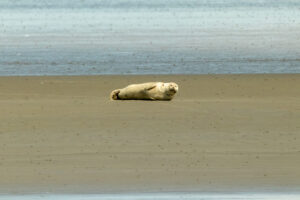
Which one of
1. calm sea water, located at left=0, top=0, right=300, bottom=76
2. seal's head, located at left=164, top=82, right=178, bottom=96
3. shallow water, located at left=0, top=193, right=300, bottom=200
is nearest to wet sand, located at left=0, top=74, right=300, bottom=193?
seal's head, located at left=164, top=82, right=178, bottom=96

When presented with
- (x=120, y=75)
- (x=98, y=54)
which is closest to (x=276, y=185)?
(x=120, y=75)

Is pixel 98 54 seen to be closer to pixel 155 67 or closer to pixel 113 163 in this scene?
pixel 155 67

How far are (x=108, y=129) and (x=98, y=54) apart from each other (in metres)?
13.5

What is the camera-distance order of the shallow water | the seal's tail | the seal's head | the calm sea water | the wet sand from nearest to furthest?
the shallow water, the wet sand, the seal's head, the seal's tail, the calm sea water

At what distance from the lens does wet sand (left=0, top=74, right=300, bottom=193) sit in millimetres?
10352

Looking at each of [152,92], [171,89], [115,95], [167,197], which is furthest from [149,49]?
[167,197]

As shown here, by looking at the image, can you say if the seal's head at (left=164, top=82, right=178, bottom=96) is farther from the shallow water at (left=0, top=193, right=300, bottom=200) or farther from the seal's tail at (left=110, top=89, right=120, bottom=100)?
the shallow water at (left=0, top=193, right=300, bottom=200)

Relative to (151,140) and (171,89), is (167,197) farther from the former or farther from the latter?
(171,89)

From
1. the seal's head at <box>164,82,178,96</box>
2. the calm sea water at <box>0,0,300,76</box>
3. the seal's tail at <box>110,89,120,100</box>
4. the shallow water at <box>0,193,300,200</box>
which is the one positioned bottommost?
the shallow water at <box>0,193,300,200</box>

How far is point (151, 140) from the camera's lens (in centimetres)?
1251

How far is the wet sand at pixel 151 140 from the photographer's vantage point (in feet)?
34.0

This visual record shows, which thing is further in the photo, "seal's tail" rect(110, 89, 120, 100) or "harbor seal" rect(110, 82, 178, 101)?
"seal's tail" rect(110, 89, 120, 100)

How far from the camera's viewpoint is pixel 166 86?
15648mm

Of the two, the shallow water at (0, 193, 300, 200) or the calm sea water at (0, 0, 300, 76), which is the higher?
the calm sea water at (0, 0, 300, 76)
